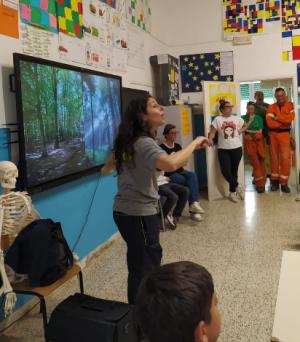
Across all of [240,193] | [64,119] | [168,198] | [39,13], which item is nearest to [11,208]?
[64,119]

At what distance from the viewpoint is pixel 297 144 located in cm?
610

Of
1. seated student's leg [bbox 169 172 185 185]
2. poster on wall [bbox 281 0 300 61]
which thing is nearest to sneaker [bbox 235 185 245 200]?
seated student's leg [bbox 169 172 185 185]

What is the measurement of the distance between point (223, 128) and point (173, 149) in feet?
3.65

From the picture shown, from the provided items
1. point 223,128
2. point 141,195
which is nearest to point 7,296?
point 141,195

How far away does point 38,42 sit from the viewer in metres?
2.91

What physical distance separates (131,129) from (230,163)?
3889mm

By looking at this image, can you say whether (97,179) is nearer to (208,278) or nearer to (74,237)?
(74,237)

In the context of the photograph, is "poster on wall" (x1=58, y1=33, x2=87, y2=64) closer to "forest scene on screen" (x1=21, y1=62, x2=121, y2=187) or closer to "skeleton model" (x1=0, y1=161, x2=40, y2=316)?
"forest scene on screen" (x1=21, y1=62, x2=121, y2=187)

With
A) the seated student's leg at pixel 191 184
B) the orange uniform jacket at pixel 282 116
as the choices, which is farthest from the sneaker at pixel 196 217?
the orange uniform jacket at pixel 282 116

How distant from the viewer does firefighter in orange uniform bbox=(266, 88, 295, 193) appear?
18.9 ft

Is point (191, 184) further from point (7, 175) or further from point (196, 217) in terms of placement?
point (7, 175)

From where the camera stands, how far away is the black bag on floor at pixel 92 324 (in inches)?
77.2

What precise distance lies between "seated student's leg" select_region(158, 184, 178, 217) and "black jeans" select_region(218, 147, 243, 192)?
1.47 meters

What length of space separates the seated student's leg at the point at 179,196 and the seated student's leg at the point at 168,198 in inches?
5.4
